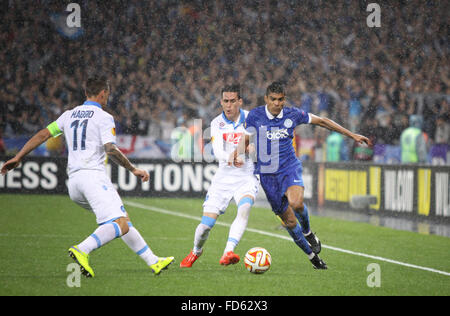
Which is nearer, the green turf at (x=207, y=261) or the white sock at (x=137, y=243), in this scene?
the green turf at (x=207, y=261)

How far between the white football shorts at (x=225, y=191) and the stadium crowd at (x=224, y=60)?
12.5 meters

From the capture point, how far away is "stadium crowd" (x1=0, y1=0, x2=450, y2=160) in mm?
22141

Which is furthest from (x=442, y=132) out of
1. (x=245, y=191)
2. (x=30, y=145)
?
(x=30, y=145)

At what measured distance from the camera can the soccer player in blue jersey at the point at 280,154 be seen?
804 cm

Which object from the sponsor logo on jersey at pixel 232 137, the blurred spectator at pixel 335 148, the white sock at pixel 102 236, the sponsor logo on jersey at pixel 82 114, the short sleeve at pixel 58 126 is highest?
the sponsor logo on jersey at pixel 82 114

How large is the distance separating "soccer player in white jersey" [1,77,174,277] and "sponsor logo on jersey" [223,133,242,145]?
169cm

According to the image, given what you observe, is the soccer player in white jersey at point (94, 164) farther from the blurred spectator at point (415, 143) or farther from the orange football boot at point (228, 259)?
the blurred spectator at point (415, 143)

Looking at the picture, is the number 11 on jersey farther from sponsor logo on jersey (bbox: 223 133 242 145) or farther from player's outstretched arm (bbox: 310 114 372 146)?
player's outstretched arm (bbox: 310 114 372 146)

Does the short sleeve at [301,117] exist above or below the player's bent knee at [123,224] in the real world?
above

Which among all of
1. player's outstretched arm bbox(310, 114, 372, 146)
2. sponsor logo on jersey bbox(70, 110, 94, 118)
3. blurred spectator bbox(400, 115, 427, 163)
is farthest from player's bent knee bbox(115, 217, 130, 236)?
blurred spectator bbox(400, 115, 427, 163)

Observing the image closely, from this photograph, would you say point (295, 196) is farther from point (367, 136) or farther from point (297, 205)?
point (367, 136)

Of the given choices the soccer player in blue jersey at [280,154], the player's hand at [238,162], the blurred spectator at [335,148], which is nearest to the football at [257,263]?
the soccer player in blue jersey at [280,154]

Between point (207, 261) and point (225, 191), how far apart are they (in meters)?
0.97

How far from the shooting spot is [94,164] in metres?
7.04
